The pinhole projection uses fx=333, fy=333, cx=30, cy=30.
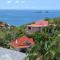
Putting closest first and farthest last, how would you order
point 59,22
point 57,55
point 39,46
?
point 57,55
point 39,46
point 59,22

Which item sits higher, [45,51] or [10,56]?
[45,51]

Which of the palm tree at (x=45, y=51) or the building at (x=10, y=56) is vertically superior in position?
the palm tree at (x=45, y=51)

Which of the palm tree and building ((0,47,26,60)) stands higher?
the palm tree

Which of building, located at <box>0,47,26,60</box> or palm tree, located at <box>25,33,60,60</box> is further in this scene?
building, located at <box>0,47,26,60</box>

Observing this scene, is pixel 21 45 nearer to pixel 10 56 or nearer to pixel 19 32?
pixel 19 32

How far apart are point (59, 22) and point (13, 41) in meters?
20.0

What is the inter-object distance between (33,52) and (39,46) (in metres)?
0.44

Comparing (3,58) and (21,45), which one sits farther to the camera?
(21,45)

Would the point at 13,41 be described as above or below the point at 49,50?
below

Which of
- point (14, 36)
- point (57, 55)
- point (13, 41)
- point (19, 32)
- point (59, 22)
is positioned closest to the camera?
point (57, 55)

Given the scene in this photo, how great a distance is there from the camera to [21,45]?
111ft

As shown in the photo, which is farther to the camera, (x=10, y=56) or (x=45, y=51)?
(x=10, y=56)

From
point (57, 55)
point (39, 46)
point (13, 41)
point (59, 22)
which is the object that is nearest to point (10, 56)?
point (39, 46)

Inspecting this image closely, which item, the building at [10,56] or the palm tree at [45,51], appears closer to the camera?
the palm tree at [45,51]
